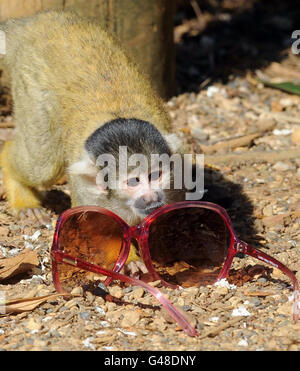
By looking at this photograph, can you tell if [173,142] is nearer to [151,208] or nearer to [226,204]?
[151,208]

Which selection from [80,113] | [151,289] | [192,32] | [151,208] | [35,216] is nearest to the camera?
[151,289]

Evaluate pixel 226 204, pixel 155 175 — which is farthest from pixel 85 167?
pixel 226 204

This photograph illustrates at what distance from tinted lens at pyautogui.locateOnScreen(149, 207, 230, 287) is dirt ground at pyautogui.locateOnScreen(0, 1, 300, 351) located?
0.54ft

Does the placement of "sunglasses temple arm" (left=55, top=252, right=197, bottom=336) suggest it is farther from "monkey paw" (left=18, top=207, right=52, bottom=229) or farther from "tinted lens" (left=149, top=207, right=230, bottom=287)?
"monkey paw" (left=18, top=207, right=52, bottom=229)

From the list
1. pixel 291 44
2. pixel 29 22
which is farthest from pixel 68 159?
pixel 291 44

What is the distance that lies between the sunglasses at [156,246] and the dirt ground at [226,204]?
0.14 m

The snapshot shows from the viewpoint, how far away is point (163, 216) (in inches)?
154

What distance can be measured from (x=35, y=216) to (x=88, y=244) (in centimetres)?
116

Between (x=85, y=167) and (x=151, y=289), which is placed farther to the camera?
(x=85, y=167)

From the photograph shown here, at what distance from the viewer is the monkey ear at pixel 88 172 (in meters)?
4.10

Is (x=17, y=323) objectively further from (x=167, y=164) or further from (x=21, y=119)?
(x=21, y=119)

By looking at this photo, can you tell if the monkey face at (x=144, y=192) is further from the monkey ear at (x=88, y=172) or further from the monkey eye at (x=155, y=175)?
the monkey ear at (x=88, y=172)

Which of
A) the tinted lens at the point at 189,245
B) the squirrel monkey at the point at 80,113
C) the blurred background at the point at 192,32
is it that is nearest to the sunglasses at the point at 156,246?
the tinted lens at the point at 189,245

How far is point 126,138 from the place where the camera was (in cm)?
392
